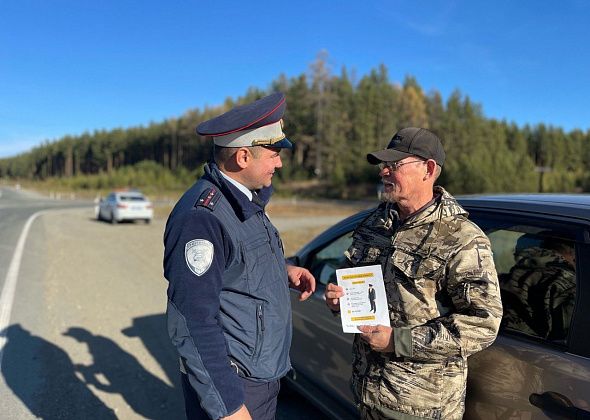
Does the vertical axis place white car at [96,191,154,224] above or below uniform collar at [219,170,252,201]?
below

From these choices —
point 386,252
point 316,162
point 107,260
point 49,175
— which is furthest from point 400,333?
point 49,175

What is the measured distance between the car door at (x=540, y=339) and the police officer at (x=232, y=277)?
35.7 inches

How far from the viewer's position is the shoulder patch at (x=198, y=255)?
1.49m

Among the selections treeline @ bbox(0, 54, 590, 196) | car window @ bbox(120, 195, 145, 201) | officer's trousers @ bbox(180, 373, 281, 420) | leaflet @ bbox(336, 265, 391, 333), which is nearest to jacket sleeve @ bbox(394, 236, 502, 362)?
leaflet @ bbox(336, 265, 391, 333)

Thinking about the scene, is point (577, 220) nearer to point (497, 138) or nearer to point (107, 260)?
point (107, 260)

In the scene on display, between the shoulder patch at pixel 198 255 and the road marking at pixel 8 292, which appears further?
the road marking at pixel 8 292

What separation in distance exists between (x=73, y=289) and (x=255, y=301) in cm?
670

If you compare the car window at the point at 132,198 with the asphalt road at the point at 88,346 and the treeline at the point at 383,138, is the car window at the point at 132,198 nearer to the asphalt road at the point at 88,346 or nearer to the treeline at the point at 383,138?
the asphalt road at the point at 88,346

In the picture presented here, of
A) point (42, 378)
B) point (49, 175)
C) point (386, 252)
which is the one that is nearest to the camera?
point (386, 252)

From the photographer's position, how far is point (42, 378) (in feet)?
12.9

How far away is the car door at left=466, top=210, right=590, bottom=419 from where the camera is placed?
1676 millimetres

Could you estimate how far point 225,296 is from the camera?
163cm

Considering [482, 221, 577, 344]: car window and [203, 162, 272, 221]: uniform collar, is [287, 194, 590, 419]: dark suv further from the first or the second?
[203, 162, 272, 221]: uniform collar

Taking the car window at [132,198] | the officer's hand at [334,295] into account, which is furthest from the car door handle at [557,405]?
the car window at [132,198]
